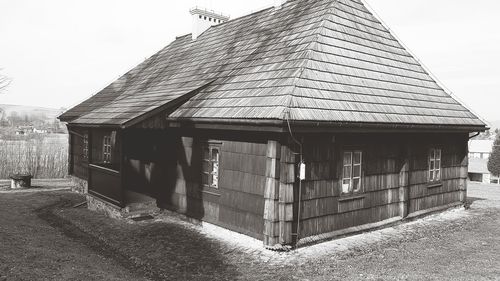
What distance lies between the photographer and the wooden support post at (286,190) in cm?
825

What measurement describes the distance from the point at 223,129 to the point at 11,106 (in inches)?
A: 7448

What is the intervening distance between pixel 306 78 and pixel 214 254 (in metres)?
4.30

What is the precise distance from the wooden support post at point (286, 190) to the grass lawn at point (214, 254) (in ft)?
1.96

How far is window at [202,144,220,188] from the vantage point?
1009 centimetres

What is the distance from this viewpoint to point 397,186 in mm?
11180

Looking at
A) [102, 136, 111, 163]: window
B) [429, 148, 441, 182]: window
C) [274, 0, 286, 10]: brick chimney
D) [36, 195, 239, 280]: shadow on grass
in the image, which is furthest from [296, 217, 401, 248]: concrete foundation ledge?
[102, 136, 111, 163]: window

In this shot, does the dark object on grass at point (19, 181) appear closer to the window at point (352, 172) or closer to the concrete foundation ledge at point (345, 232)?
the concrete foundation ledge at point (345, 232)

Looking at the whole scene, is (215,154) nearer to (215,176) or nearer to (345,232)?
(215,176)

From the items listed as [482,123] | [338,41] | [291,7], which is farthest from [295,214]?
[482,123]

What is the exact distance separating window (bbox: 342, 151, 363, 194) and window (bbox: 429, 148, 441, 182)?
12.0 feet

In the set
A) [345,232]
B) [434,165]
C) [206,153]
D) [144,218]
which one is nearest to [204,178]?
[206,153]

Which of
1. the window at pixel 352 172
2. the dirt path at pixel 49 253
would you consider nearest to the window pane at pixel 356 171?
the window at pixel 352 172

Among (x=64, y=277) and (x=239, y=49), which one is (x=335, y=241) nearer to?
(x=64, y=277)

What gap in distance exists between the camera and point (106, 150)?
15.9m
